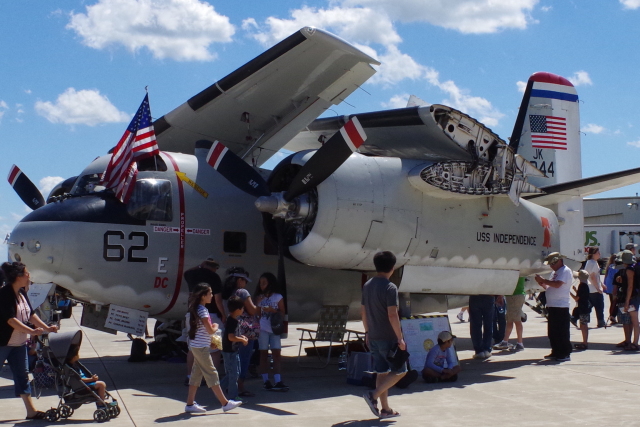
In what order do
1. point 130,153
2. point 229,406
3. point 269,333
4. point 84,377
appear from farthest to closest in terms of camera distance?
1. point 130,153
2. point 269,333
3. point 229,406
4. point 84,377

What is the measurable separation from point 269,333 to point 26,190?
19.2 feet

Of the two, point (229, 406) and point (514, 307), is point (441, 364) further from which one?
point (514, 307)

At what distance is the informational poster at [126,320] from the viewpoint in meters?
9.71

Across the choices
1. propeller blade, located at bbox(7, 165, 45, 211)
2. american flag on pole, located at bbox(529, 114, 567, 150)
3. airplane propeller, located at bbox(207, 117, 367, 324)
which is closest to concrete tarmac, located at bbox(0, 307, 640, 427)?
airplane propeller, located at bbox(207, 117, 367, 324)

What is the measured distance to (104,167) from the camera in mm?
10453

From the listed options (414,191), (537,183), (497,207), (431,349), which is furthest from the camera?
(537,183)

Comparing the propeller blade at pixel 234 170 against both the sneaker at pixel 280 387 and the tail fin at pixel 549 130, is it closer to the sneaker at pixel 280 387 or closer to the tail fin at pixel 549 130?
the sneaker at pixel 280 387

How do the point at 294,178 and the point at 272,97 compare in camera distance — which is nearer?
the point at 294,178

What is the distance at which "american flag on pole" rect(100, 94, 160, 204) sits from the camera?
381 inches

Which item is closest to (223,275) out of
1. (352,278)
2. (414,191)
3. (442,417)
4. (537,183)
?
(352,278)

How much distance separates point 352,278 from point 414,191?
2.19m

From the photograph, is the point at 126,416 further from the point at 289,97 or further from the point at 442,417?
the point at 289,97

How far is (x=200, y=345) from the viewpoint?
23.6 ft

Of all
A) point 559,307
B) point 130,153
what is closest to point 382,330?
point 130,153
